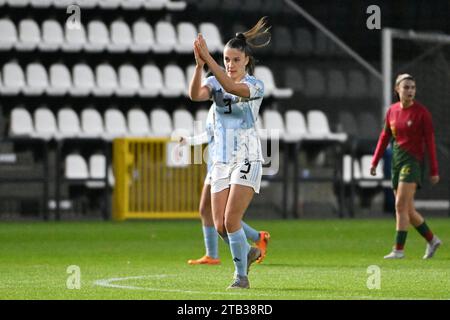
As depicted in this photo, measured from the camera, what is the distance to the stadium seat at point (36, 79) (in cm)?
2615

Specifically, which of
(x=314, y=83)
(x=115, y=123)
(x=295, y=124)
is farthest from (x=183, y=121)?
(x=314, y=83)

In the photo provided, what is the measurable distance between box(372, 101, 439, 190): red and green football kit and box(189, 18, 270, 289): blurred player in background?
14.1ft

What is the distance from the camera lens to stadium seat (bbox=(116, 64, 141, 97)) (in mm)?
26688

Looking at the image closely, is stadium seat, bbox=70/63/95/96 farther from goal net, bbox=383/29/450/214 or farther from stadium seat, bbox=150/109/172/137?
goal net, bbox=383/29/450/214

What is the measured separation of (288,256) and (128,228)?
21.6 ft

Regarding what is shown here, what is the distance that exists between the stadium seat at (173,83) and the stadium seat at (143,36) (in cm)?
60

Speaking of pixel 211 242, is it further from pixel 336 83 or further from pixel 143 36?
pixel 336 83

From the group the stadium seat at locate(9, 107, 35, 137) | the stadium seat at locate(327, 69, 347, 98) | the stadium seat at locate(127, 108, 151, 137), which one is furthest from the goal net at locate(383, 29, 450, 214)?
the stadium seat at locate(9, 107, 35, 137)

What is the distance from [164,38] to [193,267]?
14418 millimetres

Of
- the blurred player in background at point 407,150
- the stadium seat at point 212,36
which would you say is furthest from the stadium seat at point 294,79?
the blurred player in background at point 407,150

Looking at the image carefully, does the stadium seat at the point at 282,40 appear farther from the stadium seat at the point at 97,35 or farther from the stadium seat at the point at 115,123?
the stadium seat at the point at 115,123

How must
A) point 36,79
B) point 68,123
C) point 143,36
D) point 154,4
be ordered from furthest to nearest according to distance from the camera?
point 154,4, point 143,36, point 36,79, point 68,123

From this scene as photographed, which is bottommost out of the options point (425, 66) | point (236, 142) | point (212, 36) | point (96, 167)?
point (96, 167)

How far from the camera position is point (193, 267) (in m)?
13.5
